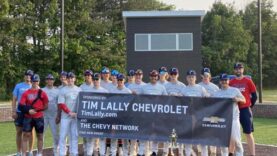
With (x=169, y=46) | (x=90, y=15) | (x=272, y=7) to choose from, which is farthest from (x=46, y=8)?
(x=272, y=7)

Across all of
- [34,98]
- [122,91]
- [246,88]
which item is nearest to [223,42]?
[246,88]

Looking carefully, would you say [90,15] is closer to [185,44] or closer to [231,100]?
[185,44]

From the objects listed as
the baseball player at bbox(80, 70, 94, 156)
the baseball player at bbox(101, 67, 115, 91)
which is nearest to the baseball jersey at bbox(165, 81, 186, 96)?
the baseball player at bbox(101, 67, 115, 91)

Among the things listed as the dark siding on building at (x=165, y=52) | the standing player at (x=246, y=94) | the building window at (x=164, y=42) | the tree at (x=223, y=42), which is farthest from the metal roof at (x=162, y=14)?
the tree at (x=223, y=42)

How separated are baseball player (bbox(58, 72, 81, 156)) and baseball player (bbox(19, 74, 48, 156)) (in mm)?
412

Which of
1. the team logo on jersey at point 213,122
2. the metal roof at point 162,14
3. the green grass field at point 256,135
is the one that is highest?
the metal roof at point 162,14

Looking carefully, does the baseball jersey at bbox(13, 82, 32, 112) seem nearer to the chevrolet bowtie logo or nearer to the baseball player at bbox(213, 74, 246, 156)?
the chevrolet bowtie logo

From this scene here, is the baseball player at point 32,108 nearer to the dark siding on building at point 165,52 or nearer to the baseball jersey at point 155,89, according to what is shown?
the baseball jersey at point 155,89

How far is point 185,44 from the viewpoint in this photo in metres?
23.0

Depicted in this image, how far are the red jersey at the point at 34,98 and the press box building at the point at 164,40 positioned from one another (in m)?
13.7

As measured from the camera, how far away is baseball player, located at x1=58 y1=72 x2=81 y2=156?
30.1ft

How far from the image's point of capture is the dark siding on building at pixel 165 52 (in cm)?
2283

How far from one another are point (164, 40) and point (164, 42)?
11 cm

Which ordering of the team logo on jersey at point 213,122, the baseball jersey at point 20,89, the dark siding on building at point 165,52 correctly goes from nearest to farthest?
the team logo on jersey at point 213,122 < the baseball jersey at point 20,89 < the dark siding on building at point 165,52
